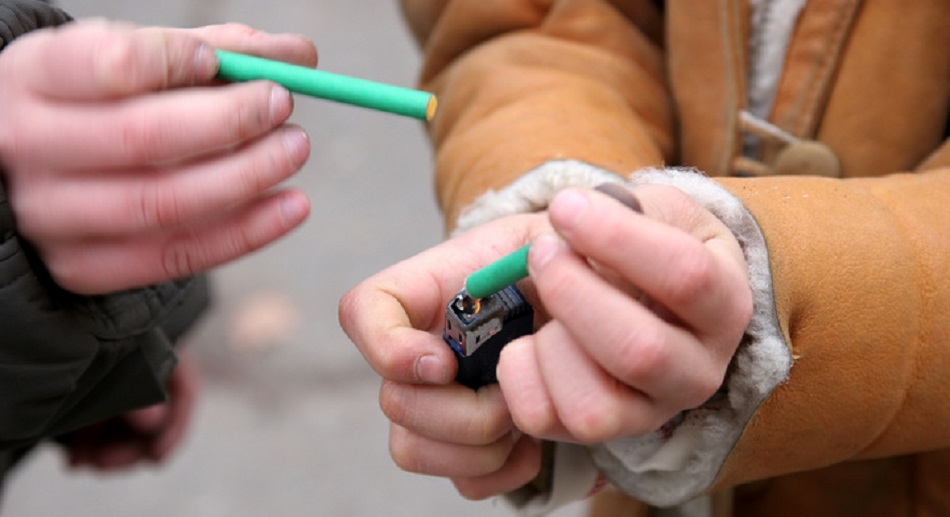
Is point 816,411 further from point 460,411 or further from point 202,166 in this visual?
point 202,166

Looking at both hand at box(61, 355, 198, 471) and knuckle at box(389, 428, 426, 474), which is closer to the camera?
knuckle at box(389, 428, 426, 474)

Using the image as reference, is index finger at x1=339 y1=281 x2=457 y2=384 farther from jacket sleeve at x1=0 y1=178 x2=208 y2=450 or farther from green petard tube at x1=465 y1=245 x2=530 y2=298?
jacket sleeve at x1=0 y1=178 x2=208 y2=450

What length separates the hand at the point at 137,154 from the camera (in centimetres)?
33

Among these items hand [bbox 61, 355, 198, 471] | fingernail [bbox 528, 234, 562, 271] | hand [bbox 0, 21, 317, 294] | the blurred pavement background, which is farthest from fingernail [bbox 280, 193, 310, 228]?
the blurred pavement background

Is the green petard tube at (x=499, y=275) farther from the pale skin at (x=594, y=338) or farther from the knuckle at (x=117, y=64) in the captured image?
the knuckle at (x=117, y=64)

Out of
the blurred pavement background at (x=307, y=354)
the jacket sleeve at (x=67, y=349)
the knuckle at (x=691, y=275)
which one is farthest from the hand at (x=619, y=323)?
the blurred pavement background at (x=307, y=354)

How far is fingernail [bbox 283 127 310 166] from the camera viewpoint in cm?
37

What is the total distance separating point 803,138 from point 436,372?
30 cm

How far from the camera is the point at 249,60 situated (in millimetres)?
372

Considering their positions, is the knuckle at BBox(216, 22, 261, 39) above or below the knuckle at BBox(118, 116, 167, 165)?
above

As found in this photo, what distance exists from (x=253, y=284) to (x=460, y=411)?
102cm

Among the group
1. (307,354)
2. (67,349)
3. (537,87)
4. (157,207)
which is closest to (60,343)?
(67,349)

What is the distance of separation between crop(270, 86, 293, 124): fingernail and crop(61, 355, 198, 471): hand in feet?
1.38

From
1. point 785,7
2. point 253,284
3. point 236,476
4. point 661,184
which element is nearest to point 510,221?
point 661,184
